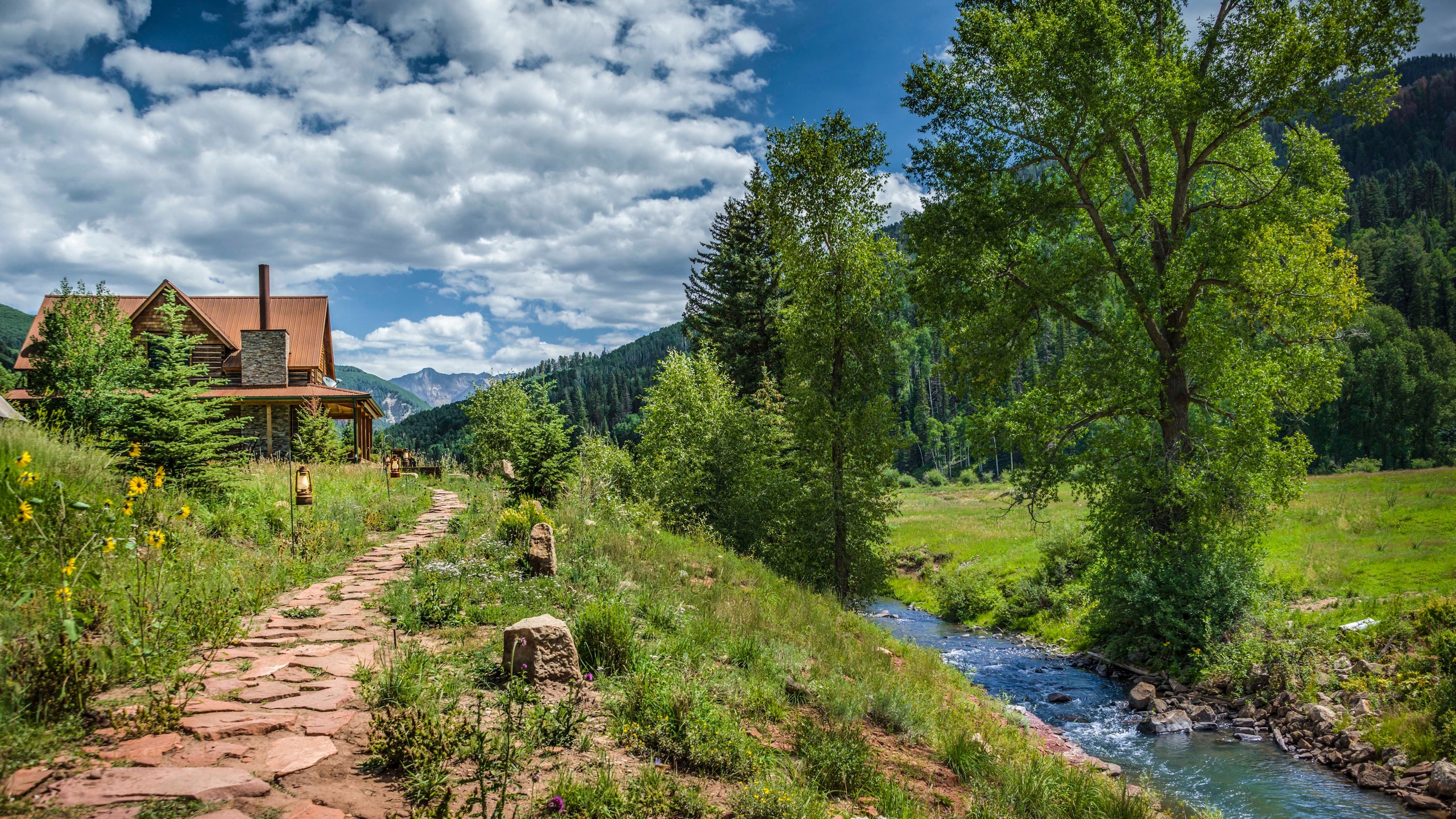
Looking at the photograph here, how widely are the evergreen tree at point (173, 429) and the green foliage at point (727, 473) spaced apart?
965cm

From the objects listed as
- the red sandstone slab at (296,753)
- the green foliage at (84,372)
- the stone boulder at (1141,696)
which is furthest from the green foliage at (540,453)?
the stone boulder at (1141,696)

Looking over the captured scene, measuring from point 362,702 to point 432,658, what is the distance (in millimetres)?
760

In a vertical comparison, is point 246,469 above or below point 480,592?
above

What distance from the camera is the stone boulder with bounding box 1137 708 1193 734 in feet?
35.8

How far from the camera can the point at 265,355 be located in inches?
1266

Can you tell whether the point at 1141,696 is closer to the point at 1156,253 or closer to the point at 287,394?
the point at 1156,253

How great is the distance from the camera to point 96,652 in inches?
171

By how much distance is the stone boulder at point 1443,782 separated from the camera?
7883 millimetres

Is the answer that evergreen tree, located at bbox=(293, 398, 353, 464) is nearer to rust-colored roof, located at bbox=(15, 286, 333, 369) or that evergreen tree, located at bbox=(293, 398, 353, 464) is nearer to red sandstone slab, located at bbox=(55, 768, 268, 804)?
rust-colored roof, located at bbox=(15, 286, 333, 369)

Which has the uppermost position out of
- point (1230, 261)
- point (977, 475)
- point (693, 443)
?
point (1230, 261)

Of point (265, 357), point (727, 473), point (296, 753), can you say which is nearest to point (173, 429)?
point (296, 753)

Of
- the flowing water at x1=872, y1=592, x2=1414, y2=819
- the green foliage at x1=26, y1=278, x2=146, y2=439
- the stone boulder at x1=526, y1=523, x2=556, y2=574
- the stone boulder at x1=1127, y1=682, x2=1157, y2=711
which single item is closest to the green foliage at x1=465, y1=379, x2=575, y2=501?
the stone boulder at x1=526, y1=523, x2=556, y2=574

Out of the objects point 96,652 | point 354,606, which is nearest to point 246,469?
point 354,606

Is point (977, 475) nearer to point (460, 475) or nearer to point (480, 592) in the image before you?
point (460, 475)
